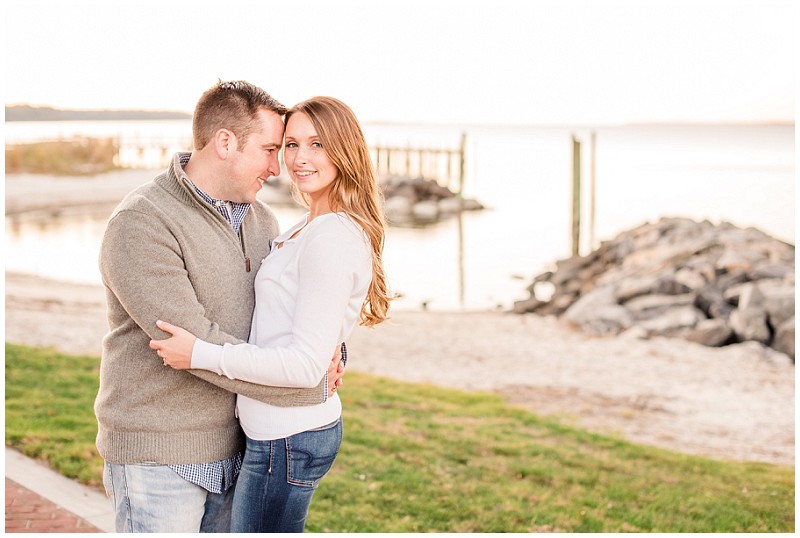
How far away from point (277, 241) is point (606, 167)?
68976 millimetres

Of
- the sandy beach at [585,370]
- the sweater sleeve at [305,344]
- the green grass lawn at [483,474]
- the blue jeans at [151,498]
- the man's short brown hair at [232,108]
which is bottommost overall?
the sandy beach at [585,370]

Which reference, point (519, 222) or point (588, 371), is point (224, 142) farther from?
point (519, 222)

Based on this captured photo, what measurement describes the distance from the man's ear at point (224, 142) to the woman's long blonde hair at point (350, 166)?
0.19 meters

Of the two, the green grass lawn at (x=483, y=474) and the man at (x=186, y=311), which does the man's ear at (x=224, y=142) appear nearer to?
the man at (x=186, y=311)

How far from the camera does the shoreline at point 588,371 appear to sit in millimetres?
7883

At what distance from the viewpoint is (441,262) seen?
22969mm

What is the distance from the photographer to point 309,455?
2445 millimetres

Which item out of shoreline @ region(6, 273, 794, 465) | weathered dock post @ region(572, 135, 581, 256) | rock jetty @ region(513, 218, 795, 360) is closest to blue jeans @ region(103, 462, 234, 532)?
shoreline @ region(6, 273, 794, 465)

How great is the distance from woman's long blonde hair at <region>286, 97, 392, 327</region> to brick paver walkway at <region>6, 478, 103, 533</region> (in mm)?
2526

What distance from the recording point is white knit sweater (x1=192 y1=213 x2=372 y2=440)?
7.53 ft

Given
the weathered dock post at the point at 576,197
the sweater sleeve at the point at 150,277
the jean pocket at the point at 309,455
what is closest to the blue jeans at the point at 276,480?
the jean pocket at the point at 309,455

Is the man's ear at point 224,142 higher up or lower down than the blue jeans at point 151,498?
higher up

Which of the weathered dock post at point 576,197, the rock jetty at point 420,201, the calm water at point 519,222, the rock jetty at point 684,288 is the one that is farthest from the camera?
the rock jetty at point 420,201

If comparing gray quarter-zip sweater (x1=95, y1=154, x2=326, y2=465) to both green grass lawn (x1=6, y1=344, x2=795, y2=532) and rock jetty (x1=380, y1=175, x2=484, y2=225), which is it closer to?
green grass lawn (x1=6, y1=344, x2=795, y2=532)
